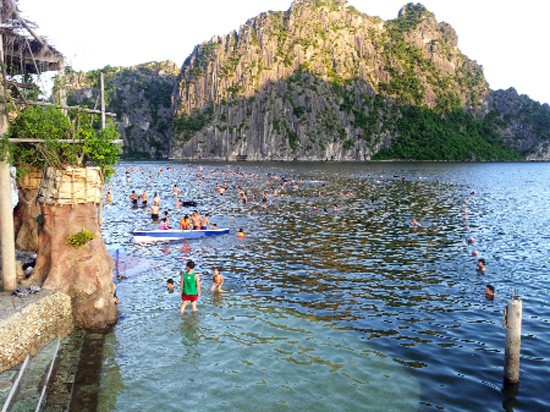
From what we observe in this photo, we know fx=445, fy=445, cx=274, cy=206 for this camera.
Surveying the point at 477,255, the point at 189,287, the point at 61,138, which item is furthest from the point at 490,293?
the point at 61,138

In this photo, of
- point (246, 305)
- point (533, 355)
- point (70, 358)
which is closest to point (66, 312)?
point (70, 358)

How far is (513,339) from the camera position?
40.0 feet

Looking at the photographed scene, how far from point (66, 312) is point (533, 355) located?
628 inches

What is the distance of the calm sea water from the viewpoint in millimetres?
12594

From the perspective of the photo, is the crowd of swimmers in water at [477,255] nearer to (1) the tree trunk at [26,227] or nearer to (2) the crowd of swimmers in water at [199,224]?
(2) the crowd of swimmers in water at [199,224]

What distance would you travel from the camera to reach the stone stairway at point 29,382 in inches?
417

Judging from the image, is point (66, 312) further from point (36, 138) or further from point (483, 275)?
point (483, 275)

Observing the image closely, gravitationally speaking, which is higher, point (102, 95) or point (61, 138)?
point (102, 95)

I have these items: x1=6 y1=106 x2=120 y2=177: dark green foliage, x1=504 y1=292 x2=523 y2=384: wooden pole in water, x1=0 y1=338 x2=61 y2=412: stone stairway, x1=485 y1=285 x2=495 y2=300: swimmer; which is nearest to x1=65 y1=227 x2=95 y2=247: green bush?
x1=6 y1=106 x2=120 y2=177: dark green foliage

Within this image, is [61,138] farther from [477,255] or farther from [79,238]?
[477,255]

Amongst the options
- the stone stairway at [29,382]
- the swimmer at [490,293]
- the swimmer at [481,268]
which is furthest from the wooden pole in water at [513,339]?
the swimmer at [481,268]

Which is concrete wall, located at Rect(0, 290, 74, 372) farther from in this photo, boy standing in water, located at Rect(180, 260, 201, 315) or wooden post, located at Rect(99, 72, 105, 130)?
wooden post, located at Rect(99, 72, 105, 130)

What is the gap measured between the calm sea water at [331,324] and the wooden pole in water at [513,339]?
1.44ft

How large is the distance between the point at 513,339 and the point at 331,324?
22.9 ft
